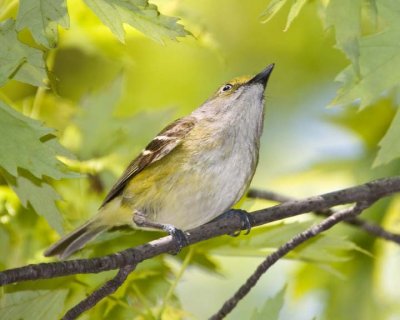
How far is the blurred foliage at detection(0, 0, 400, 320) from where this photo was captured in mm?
2564

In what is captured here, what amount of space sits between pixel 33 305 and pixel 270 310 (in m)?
0.93

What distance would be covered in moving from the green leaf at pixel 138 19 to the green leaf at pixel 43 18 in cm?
12

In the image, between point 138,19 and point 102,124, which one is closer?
point 138,19

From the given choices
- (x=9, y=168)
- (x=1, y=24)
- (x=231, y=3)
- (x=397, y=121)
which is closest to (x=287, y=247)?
(x=397, y=121)

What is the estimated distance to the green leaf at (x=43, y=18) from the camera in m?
2.44

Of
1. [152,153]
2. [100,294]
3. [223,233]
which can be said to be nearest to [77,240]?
[152,153]

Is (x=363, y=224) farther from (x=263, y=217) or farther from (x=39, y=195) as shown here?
(x=39, y=195)

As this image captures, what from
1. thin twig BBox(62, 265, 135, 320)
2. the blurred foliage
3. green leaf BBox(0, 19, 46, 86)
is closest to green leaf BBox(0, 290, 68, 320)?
the blurred foliage

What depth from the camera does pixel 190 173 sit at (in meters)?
3.93

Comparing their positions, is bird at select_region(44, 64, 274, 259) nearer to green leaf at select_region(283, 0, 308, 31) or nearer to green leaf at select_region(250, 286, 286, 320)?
green leaf at select_region(250, 286, 286, 320)

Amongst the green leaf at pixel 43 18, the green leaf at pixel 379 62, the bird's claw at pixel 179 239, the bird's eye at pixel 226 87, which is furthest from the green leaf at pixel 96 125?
the green leaf at pixel 379 62

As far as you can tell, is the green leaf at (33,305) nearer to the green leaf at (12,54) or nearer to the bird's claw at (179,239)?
the bird's claw at (179,239)

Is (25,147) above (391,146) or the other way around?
the other way around

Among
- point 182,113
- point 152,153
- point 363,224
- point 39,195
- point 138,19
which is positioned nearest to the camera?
point 138,19
